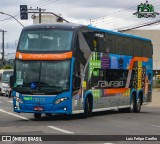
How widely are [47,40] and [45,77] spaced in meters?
1.45

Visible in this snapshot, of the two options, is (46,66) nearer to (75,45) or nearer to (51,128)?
(75,45)

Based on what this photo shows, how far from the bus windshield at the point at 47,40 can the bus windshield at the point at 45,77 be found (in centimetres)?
57

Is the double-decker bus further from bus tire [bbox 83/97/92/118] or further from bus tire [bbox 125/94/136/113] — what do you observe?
bus tire [bbox 125/94/136/113]

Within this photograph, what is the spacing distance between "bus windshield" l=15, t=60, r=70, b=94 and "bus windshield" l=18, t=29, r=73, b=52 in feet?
1.86

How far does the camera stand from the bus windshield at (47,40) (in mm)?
21312

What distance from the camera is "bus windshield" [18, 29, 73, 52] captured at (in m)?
21.3

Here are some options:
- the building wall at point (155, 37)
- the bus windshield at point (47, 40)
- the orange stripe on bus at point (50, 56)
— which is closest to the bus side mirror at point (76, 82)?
the orange stripe on bus at point (50, 56)

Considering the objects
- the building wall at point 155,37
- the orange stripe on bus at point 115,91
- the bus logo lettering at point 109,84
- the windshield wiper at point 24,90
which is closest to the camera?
the windshield wiper at point 24,90

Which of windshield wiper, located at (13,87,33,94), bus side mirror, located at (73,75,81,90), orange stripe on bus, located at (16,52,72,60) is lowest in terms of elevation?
windshield wiper, located at (13,87,33,94)

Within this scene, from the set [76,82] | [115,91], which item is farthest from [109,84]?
[76,82]

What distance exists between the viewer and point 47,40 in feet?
70.4

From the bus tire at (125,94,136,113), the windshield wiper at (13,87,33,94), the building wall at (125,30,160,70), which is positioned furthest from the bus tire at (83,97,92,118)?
the building wall at (125,30,160,70)

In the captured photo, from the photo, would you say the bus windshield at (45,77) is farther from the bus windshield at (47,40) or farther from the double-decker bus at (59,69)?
the bus windshield at (47,40)

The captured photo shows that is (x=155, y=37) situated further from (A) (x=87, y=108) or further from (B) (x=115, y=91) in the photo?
(A) (x=87, y=108)
